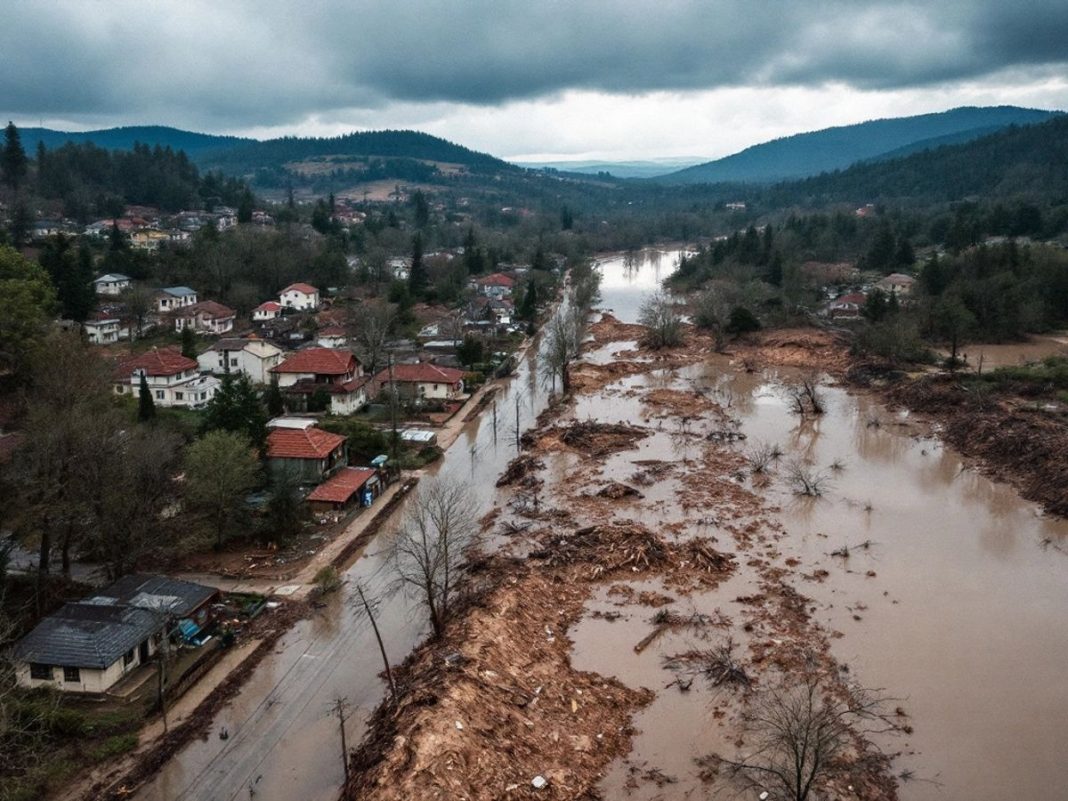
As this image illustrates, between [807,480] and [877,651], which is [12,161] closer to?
[807,480]

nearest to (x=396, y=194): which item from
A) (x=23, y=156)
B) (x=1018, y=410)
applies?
(x=23, y=156)

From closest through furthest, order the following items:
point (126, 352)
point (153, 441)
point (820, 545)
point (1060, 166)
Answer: point (153, 441), point (820, 545), point (126, 352), point (1060, 166)

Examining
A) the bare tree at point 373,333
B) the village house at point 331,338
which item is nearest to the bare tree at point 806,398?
the bare tree at point 373,333

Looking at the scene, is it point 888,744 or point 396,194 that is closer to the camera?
point 888,744

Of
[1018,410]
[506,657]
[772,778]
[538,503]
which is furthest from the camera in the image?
[1018,410]

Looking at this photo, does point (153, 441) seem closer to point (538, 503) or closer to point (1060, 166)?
point (538, 503)

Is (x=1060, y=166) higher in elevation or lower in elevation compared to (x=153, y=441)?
higher

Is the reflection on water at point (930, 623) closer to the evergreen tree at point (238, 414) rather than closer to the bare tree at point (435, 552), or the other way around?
the bare tree at point (435, 552)
